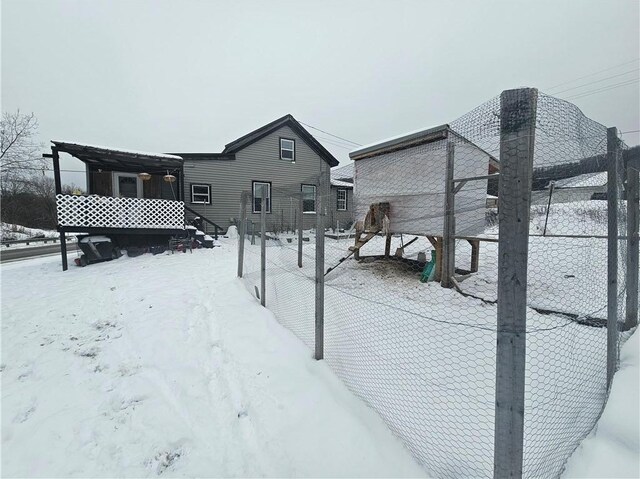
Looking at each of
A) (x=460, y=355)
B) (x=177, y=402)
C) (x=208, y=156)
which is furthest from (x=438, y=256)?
(x=208, y=156)

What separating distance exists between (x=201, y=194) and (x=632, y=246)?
1488 cm

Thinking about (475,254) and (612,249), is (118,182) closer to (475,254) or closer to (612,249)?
(475,254)

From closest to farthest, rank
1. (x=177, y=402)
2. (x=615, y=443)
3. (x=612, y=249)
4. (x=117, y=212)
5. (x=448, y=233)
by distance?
(x=615, y=443) < (x=612, y=249) < (x=177, y=402) < (x=448, y=233) < (x=117, y=212)

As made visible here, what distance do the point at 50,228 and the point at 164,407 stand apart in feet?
113

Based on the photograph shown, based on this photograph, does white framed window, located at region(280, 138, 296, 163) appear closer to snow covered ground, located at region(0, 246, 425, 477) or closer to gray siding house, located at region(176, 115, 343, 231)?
gray siding house, located at region(176, 115, 343, 231)

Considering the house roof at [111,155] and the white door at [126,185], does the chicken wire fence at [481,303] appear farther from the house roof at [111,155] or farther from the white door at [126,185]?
the white door at [126,185]

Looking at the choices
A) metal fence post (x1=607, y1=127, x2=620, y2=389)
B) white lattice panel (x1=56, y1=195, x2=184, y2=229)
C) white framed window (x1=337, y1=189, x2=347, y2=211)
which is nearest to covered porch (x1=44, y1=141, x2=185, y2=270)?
white lattice panel (x1=56, y1=195, x2=184, y2=229)

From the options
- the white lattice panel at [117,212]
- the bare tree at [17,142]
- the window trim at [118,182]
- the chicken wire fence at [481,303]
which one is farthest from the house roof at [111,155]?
the bare tree at [17,142]

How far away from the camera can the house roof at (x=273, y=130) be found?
567 inches

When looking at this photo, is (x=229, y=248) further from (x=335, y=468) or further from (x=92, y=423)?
(x=335, y=468)

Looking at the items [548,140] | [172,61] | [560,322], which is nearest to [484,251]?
[560,322]

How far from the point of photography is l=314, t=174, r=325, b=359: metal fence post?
2.64 meters

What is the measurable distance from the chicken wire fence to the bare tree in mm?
27973

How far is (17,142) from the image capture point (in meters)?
20.9
